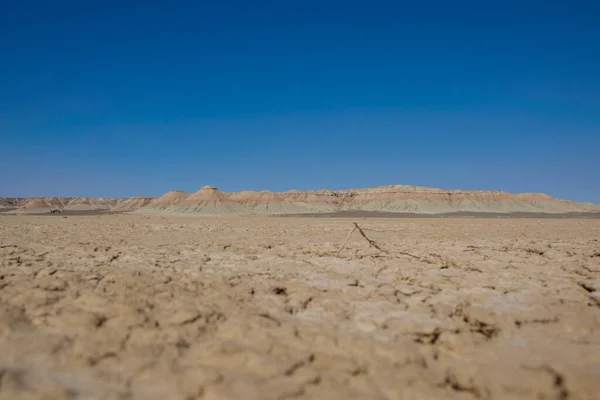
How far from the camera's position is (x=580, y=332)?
330 centimetres

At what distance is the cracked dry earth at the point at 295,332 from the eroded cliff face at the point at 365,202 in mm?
86255

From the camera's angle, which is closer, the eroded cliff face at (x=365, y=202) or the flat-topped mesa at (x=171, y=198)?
the eroded cliff face at (x=365, y=202)

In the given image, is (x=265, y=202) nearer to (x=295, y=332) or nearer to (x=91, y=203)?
(x=91, y=203)

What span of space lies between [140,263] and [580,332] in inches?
229

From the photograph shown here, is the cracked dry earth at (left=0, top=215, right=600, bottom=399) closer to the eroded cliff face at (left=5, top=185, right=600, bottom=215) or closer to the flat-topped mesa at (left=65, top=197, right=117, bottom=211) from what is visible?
the eroded cliff face at (left=5, top=185, right=600, bottom=215)

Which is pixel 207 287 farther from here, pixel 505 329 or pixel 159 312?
pixel 505 329

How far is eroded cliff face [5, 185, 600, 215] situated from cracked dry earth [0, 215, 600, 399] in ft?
283

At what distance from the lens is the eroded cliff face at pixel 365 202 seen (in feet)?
314

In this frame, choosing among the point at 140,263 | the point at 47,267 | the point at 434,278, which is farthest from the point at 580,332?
the point at 47,267

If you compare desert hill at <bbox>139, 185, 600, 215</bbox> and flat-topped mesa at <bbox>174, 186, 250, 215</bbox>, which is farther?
desert hill at <bbox>139, 185, 600, 215</bbox>

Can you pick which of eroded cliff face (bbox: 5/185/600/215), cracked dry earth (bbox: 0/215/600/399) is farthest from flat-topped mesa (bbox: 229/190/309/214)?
cracked dry earth (bbox: 0/215/600/399)

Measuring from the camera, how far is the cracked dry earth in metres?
2.40

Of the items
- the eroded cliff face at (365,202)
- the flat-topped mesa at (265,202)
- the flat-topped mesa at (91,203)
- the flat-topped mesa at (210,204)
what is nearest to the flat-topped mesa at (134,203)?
the flat-topped mesa at (91,203)

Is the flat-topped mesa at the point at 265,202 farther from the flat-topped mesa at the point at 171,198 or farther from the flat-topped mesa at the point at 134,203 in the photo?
the flat-topped mesa at the point at 134,203
